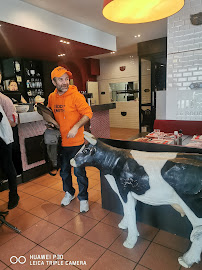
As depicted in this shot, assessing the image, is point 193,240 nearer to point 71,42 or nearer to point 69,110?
point 69,110

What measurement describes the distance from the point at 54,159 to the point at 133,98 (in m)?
6.76

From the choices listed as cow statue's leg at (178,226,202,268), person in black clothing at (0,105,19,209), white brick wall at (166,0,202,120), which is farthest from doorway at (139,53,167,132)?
cow statue's leg at (178,226,202,268)

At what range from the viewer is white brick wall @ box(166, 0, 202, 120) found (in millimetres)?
3432

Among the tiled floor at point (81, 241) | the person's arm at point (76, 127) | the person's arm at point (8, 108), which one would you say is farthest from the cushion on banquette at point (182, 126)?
the person's arm at point (8, 108)

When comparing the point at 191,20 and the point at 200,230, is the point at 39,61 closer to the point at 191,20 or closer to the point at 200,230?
the point at 191,20

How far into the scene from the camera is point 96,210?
2537 millimetres

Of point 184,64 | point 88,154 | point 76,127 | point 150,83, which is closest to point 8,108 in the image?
point 76,127

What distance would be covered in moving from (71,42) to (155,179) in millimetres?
4577

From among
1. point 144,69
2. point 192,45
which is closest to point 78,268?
point 192,45

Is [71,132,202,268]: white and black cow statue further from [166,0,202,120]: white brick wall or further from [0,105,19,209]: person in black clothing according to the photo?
[166,0,202,120]: white brick wall

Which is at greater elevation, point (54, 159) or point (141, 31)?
point (141, 31)

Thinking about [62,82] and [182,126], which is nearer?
[62,82]

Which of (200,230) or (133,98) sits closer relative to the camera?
(200,230)

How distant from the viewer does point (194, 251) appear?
157 cm
